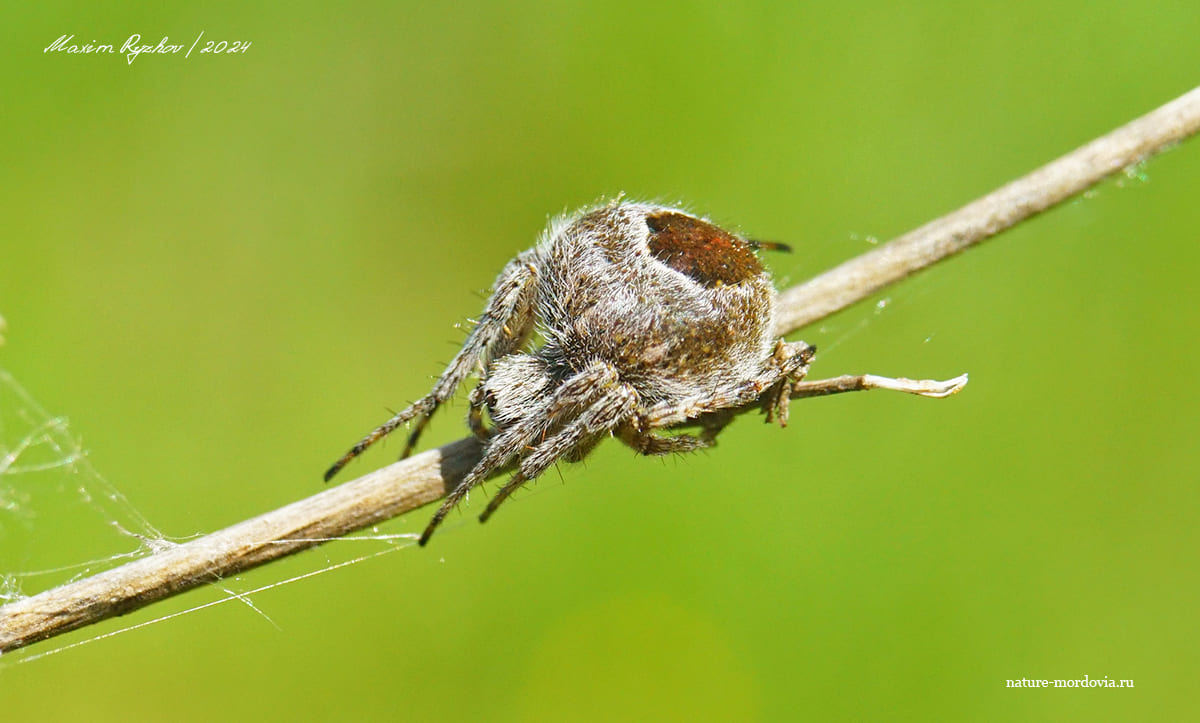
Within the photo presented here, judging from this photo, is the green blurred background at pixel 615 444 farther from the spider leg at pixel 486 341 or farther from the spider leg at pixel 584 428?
the spider leg at pixel 584 428

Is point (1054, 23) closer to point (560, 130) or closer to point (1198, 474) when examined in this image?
point (1198, 474)

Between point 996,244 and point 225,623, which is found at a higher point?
point 996,244

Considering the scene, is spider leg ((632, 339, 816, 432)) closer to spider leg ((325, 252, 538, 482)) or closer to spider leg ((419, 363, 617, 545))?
spider leg ((419, 363, 617, 545))

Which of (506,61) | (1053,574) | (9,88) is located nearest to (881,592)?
(1053,574)
